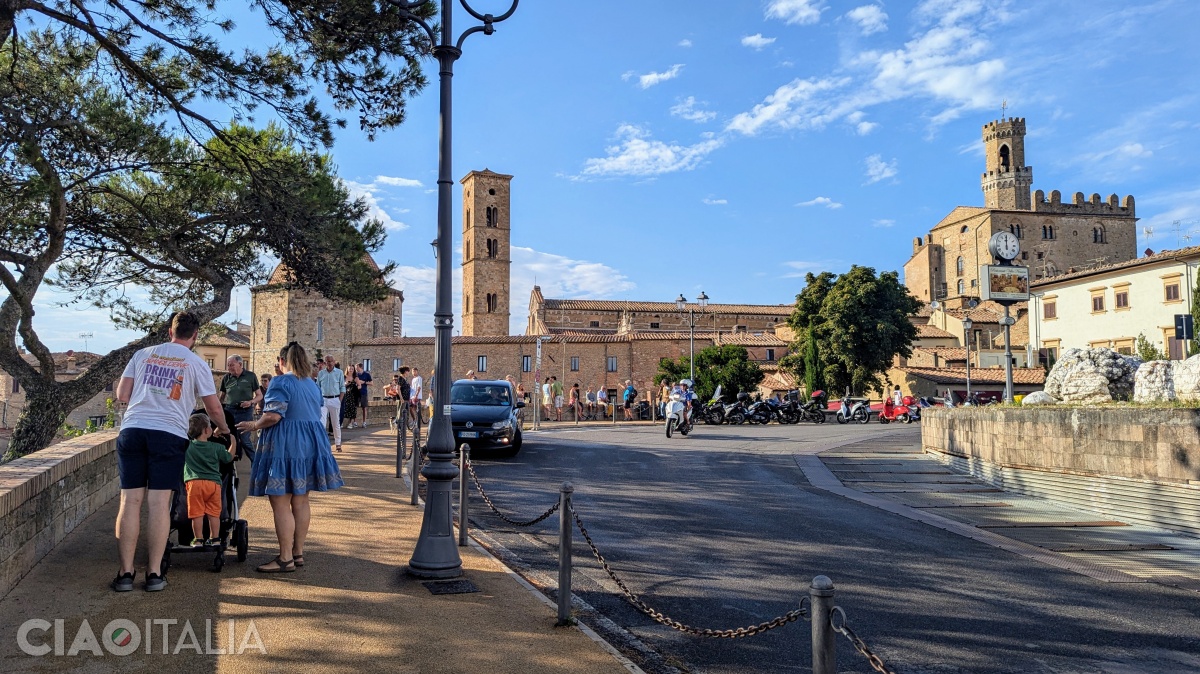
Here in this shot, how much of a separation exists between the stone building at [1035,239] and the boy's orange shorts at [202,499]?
263 ft

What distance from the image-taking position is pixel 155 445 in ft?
17.2

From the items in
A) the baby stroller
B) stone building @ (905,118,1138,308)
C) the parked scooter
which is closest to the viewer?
the baby stroller

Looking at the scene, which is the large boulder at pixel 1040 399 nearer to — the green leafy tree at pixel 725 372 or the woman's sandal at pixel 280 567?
the woman's sandal at pixel 280 567

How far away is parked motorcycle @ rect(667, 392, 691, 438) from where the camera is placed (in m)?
20.8

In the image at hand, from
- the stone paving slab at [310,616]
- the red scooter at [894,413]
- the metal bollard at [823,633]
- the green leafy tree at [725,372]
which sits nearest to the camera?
the metal bollard at [823,633]

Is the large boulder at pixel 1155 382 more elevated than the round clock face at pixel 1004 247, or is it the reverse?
the round clock face at pixel 1004 247

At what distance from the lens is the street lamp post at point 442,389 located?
19.4 feet

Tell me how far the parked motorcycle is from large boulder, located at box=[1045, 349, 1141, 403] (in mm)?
9211

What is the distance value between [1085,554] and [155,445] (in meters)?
8.49

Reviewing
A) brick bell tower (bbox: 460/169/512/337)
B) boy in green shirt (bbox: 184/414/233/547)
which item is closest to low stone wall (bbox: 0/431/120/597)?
boy in green shirt (bbox: 184/414/233/547)

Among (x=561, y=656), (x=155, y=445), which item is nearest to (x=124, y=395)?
(x=155, y=445)

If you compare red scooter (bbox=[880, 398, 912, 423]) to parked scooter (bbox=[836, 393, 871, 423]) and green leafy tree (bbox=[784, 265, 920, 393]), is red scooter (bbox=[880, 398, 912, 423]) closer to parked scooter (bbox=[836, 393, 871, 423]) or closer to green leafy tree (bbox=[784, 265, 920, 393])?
parked scooter (bbox=[836, 393, 871, 423])

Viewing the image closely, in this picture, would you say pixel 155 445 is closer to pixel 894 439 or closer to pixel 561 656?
pixel 561 656

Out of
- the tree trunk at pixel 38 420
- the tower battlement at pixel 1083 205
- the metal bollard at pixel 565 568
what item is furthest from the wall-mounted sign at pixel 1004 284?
the tower battlement at pixel 1083 205
